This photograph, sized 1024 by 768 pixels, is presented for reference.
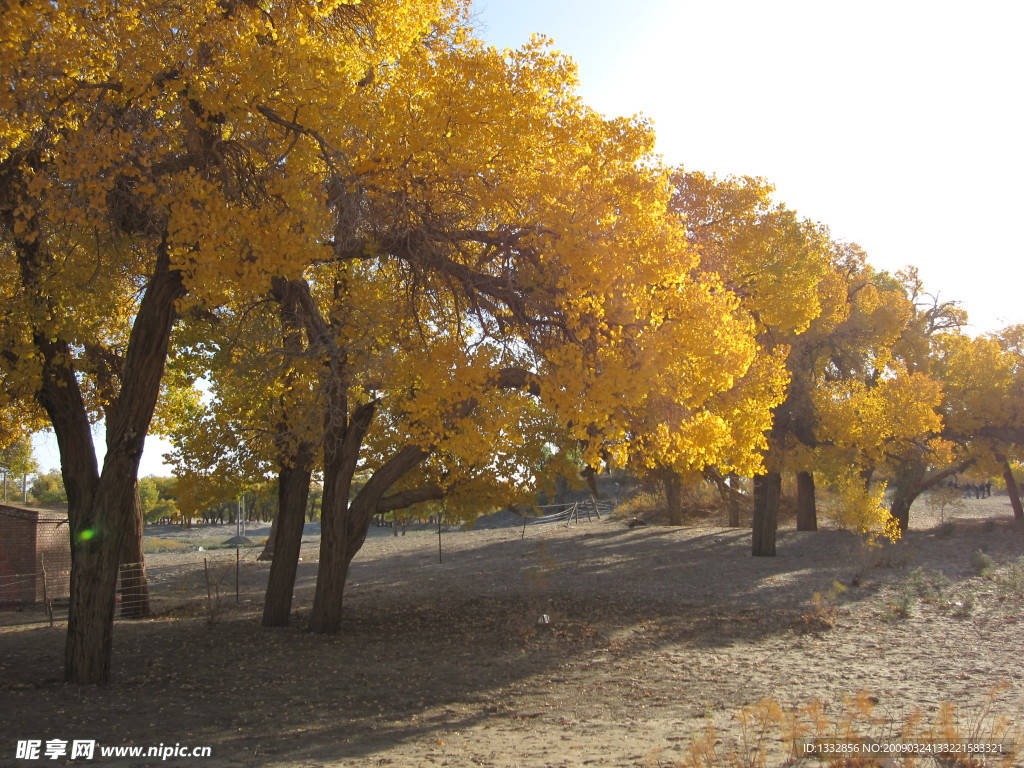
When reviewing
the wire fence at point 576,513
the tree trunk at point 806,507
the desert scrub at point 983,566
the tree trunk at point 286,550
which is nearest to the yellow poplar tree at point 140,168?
the tree trunk at point 286,550

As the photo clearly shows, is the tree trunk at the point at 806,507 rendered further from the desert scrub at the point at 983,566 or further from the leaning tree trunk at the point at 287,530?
the leaning tree trunk at the point at 287,530

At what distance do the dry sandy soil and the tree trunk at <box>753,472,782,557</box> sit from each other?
2340 millimetres

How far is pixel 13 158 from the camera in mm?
7840

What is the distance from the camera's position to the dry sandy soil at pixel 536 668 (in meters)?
6.38

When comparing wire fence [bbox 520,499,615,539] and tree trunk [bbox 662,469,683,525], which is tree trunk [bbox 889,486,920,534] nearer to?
tree trunk [bbox 662,469,683,525]

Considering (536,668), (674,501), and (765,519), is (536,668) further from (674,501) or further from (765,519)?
(674,501)

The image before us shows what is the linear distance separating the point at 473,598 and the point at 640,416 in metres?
9.39

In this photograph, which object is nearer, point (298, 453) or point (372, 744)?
point (372, 744)

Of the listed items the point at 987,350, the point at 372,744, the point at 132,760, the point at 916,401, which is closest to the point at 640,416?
the point at 372,744

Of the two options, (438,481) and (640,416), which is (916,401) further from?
(640,416)

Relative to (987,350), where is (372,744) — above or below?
below

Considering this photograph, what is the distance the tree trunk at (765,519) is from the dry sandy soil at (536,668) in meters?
2.34

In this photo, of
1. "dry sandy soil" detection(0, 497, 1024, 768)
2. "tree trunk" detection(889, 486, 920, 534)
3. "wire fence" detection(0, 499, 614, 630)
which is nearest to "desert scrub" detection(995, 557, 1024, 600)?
"dry sandy soil" detection(0, 497, 1024, 768)

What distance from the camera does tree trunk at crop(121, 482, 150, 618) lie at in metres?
14.8
